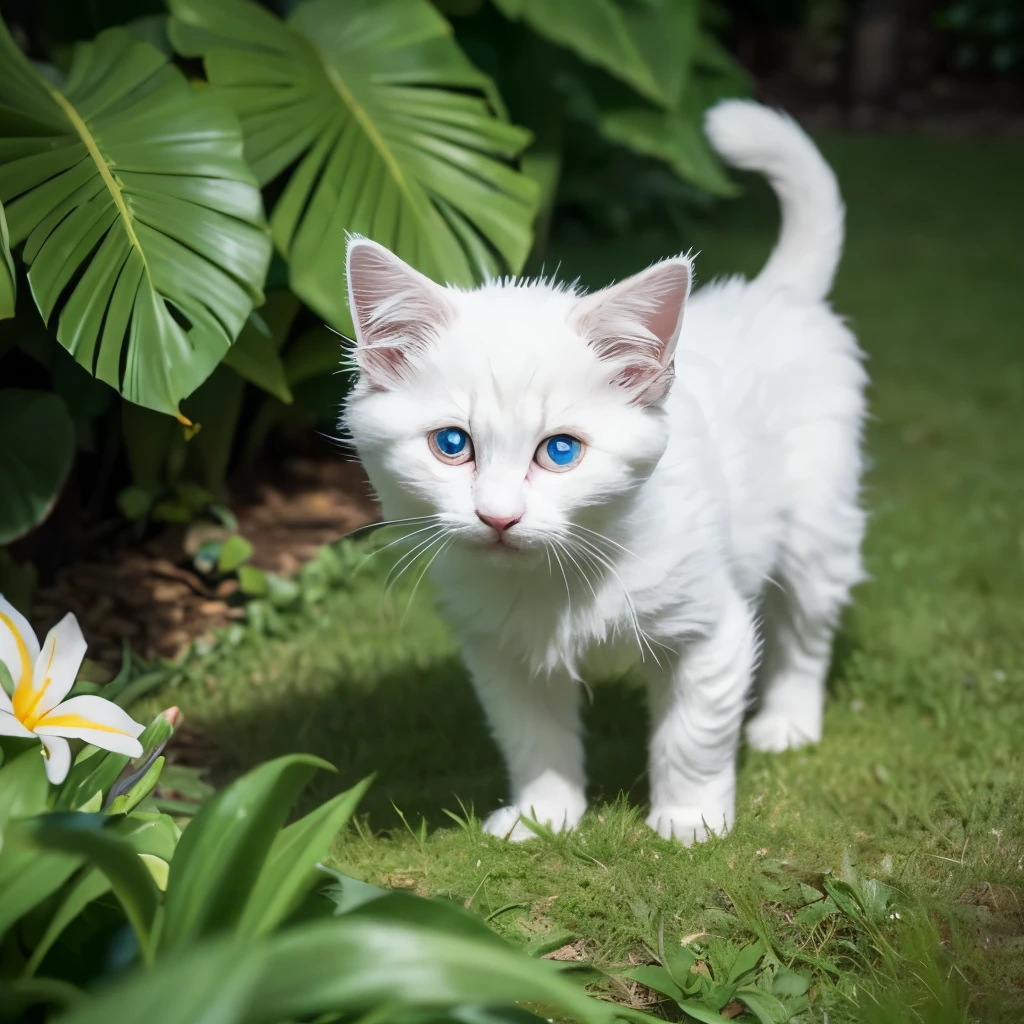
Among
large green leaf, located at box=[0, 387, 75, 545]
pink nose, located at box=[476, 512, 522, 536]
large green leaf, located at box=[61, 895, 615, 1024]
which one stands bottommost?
large green leaf, located at box=[0, 387, 75, 545]

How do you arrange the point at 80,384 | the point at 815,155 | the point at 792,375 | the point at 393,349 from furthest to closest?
1. the point at 80,384
2. the point at 815,155
3. the point at 792,375
4. the point at 393,349

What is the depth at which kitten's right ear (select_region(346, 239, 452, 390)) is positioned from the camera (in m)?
1.92

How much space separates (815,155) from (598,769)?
4.97 ft

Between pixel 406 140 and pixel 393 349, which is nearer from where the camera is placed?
pixel 393 349

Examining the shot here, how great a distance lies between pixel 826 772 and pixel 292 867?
4.85 ft

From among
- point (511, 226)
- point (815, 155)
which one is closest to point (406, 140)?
point (511, 226)

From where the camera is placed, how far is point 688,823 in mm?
2307

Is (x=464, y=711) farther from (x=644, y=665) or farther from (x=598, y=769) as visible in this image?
(x=644, y=665)

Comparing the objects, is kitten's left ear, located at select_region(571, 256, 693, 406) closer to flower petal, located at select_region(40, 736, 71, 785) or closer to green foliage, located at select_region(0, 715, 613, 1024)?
green foliage, located at select_region(0, 715, 613, 1024)

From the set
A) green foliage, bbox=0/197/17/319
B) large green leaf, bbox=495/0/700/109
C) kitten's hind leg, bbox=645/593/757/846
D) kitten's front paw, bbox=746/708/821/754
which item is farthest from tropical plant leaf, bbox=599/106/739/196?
green foliage, bbox=0/197/17/319

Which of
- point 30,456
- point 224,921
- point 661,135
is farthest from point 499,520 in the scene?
point 661,135

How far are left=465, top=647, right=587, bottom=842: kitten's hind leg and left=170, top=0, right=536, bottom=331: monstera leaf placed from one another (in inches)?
35.1

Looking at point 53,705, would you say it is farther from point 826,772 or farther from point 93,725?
point 826,772

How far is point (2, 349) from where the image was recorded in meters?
2.94
